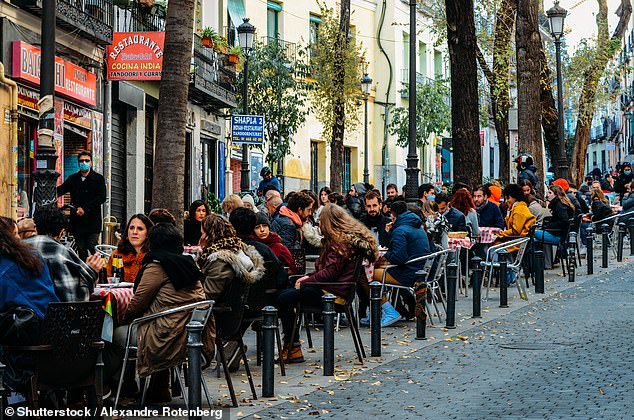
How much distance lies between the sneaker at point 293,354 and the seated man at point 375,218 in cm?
552

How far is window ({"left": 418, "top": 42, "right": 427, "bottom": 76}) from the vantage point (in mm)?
59062

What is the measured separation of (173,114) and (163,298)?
22.7 feet

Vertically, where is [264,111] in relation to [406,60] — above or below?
below

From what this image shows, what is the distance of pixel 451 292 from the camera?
15.1m

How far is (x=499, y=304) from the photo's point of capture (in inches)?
723

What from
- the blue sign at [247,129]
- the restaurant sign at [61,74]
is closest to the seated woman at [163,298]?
the restaurant sign at [61,74]

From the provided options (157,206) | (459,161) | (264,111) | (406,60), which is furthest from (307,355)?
(406,60)

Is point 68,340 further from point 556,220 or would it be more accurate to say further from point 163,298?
point 556,220

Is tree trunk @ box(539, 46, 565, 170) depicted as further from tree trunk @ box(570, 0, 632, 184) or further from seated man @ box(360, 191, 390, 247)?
seated man @ box(360, 191, 390, 247)

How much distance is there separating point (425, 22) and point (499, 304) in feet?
139

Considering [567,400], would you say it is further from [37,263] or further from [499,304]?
[499,304]

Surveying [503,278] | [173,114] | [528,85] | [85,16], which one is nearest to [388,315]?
[503,278]

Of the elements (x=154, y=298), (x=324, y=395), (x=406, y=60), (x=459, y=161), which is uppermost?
(x=406, y=60)

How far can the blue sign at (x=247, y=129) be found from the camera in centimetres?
A: 2964
